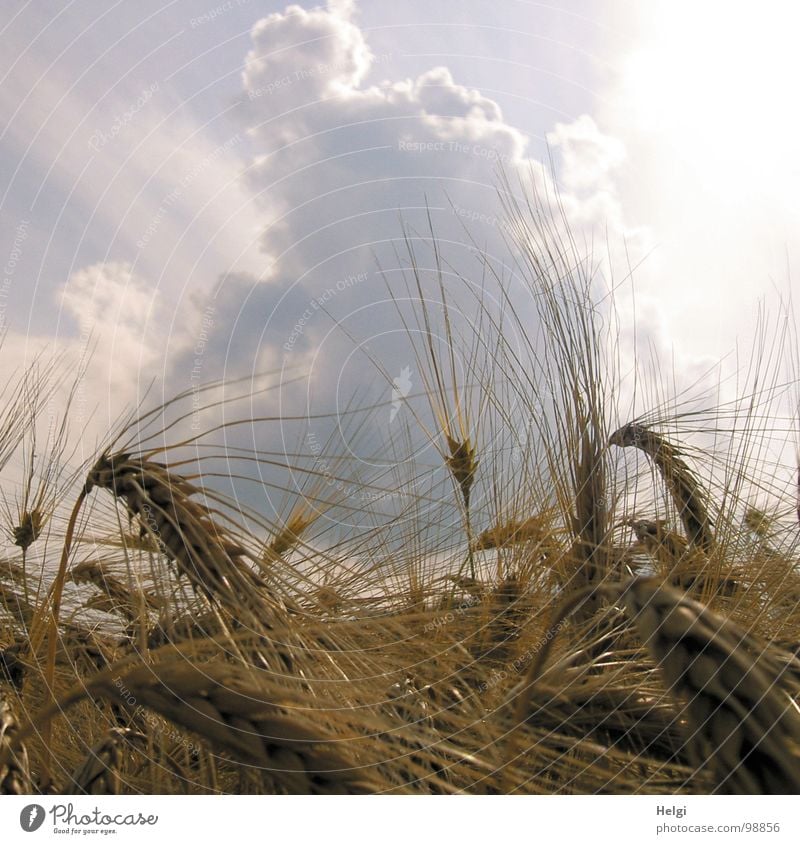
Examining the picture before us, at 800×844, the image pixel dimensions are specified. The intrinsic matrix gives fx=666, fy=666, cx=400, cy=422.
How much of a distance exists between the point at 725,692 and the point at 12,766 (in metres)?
0.65

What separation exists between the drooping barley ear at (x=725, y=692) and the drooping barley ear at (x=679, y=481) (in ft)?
2.31

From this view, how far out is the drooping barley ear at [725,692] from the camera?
408 mm

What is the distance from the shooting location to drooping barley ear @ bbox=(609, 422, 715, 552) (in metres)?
1.11

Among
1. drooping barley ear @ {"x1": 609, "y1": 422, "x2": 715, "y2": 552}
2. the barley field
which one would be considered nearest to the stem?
the barley field

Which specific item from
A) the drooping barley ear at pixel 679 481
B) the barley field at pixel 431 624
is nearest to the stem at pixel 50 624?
the barley field at pixel 431 624

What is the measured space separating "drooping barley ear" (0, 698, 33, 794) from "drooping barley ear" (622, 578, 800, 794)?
0.57 meters

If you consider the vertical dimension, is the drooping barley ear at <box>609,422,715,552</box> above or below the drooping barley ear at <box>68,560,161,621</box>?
above

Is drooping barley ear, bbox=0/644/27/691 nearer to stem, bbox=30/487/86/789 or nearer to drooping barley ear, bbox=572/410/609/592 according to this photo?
stem, bbox=30/487/86/789

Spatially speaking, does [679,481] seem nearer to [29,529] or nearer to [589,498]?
[589,498]

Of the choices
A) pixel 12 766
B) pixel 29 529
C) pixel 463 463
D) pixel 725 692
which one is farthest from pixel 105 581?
pixel 725 692

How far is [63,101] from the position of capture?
31.7 inches

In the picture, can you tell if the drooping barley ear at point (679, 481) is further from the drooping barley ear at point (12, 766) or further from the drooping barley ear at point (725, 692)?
the drooping barley ear at point (12, 766)

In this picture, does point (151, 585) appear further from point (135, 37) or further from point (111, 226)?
point (135, 37)
